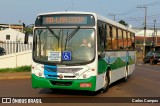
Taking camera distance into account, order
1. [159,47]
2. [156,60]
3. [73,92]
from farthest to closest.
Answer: [159,47] < [156,60] < [73,92]

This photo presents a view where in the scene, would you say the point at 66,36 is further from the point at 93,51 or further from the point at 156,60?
the point at 156,60

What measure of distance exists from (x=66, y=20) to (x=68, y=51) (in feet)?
3.77

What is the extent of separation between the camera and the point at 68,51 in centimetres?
1362

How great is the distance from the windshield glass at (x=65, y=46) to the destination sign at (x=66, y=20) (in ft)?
0.74

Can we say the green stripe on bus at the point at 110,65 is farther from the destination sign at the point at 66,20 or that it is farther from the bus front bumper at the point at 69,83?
the destination sign at the point at 66,20

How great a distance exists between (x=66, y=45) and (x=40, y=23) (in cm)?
130

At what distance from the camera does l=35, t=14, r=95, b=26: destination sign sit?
14.0m

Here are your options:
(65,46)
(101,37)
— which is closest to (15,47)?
(101,37)

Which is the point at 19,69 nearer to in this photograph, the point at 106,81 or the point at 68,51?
the point at 106,81

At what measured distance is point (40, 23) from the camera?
561 inches

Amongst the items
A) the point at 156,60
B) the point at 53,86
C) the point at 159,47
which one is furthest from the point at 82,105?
the point at 159,47

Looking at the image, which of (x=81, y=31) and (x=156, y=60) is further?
(x=156, y=60)

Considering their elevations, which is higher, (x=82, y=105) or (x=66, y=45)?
(x=66, y=45)

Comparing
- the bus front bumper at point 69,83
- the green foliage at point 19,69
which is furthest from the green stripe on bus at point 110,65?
the green foliage at point 19,69
